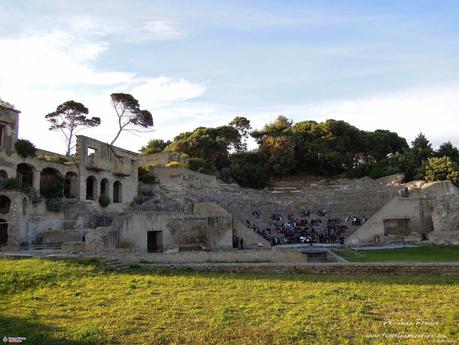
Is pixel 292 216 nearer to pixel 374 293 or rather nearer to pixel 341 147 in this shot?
pixel 341 147

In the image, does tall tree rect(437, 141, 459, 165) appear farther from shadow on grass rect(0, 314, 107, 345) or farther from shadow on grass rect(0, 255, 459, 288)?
shadow on grass rect(0, 314, 107, 345)

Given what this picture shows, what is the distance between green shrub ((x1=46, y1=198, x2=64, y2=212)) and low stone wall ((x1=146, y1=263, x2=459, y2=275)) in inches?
507

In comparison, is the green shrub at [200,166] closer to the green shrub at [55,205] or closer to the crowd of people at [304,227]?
the crowd of people at [304,227]

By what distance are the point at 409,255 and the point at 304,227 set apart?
37.6 ft

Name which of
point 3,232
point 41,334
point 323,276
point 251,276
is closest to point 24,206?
point 3,232

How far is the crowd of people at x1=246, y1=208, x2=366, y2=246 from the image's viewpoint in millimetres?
27547

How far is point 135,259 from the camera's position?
17.0 meters

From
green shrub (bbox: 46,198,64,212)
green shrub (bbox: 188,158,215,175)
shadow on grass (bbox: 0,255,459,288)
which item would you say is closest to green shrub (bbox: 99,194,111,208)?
green shrub (bbox: 46,198,64,212)

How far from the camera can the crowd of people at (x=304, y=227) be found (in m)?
27.5

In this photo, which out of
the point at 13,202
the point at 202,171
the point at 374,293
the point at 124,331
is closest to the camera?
the point at 124,331

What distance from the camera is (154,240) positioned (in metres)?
24.2

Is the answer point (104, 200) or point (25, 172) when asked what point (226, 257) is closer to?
point (104, 200)

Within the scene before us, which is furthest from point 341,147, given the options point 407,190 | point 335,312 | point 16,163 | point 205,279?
point 335,312

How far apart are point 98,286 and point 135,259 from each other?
5214 mm
